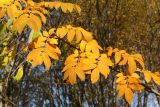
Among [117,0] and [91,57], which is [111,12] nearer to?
[117,0]

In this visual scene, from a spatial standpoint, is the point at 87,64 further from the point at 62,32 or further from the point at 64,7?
the point at 64,7

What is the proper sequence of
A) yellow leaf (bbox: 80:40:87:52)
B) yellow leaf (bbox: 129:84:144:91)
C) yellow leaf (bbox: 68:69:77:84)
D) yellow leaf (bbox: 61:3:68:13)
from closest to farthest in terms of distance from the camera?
1. yellow leaf (bbox: 68:69:77:84)
2. yellow leaf (bbox: 129:84:144:91)
3. yellow leaf (bbox: 80:40:87:52)
4. yellow leaf (bbox: 61:3:68:13)

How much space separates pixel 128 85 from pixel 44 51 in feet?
1.93

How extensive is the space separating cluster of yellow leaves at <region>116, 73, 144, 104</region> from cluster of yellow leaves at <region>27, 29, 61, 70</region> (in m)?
0.45

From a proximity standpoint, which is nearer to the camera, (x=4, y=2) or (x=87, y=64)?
(x=87, y=64)

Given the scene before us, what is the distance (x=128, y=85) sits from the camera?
238 cm

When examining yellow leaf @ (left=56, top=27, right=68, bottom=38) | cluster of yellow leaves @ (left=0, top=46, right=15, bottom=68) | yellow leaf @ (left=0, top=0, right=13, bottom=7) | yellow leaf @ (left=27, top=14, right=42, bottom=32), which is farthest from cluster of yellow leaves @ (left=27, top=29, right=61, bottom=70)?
cluster of yellow leaves @ (left=0, top=46, right=15, bottom=68)

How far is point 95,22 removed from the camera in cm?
1181

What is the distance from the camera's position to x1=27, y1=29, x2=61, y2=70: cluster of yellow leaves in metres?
2.33

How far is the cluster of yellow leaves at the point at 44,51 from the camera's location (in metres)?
2.33

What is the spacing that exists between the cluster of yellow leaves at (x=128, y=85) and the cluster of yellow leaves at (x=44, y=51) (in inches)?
17.7

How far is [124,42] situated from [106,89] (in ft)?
6.15

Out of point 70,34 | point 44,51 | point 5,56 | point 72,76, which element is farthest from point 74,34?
point 5,56

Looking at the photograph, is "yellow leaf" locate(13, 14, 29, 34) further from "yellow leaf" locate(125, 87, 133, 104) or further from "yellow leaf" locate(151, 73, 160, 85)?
"yellow leaf" locate(151, 73, 160, 85)
